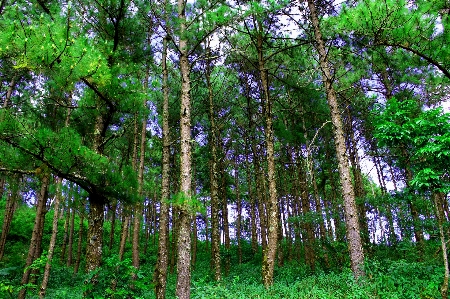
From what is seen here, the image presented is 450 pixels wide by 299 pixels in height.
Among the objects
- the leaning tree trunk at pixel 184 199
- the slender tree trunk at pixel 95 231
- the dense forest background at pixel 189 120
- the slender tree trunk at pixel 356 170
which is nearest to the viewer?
the dense forest background at pixel 189 120

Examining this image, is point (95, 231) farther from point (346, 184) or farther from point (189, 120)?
point (346, 184)

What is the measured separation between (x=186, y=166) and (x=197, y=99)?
8.73m

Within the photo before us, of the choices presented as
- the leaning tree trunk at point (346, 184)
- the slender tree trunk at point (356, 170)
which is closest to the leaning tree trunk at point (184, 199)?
the leaning tree trunk at point (346, 184)

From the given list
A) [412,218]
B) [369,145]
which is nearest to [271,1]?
[412,218]

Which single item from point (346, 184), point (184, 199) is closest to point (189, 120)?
point (184, 199)

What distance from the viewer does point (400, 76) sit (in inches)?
473

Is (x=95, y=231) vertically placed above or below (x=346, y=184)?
below

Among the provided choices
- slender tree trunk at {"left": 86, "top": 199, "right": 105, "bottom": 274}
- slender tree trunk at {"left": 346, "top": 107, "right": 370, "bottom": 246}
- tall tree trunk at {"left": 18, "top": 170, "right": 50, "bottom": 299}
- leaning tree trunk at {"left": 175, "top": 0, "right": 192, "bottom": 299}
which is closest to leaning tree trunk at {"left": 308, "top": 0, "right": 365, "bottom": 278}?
leaning tree trunk at {"left": 175, "top": 0, "right": 192, "bottom": 299}

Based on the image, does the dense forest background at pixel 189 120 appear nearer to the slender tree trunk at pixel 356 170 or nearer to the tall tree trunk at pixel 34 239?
the tall tree trunk at pixel 34 239

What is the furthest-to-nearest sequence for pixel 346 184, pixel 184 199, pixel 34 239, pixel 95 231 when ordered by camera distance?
pixel 34 239
pixel 346 184
pixel 95 231
pixel 184 199

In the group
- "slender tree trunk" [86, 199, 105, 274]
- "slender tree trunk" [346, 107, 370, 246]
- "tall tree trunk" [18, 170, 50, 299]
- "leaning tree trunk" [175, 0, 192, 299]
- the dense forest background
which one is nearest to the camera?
the dense forest background

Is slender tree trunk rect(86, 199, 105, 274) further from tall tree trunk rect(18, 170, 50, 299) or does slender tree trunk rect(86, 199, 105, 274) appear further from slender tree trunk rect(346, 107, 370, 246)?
slender tree trunk rect(346, 107, 370, 246)

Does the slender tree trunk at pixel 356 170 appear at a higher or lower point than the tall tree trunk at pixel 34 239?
higher

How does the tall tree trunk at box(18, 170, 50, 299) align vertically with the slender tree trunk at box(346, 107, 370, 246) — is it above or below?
below
